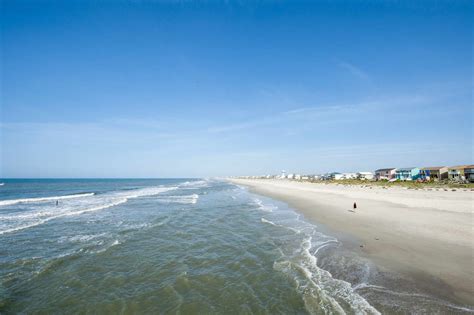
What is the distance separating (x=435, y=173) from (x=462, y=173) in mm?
12334

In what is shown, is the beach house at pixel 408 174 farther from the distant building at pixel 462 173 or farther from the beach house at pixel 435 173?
the distant building at pixel 462 173

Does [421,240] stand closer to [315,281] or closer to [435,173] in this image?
[315,281]

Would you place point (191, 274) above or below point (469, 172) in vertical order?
below

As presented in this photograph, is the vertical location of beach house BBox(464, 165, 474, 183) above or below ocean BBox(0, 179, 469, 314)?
above

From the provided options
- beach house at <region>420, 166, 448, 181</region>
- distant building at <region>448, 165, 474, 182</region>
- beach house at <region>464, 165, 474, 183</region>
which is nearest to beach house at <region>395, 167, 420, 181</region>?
beach house at <region>420, 166, 448, 181</region>

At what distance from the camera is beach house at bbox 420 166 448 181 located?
77906mm

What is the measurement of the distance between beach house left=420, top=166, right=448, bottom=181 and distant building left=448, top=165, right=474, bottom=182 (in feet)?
8.82

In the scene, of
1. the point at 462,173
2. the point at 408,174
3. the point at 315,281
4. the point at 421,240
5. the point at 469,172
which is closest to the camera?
the point at 315,281

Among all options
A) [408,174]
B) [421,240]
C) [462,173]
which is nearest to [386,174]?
[408,174]

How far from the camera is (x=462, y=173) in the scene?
70375 mm

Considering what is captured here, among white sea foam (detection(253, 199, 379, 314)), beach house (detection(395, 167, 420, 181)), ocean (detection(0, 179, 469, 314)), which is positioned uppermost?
beach house (detection(395, 167, 420, 181))

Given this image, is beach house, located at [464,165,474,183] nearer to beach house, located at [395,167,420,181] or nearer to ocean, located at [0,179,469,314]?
beach house, located at [395,167,420,181]

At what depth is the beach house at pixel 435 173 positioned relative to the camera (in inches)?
3067

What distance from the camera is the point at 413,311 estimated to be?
682 centimetres
